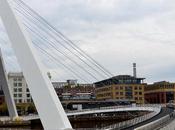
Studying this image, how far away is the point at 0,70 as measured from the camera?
53.6 metres

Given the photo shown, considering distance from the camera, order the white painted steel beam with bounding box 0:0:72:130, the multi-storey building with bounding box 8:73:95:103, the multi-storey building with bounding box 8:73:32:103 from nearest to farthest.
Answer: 1. the white painted steel beam with bounding box 0:0:72:130
2. the multi-storey building with bounding box 8:73:95:103
3. the multi-storey building with bounding box 8:73:32:103

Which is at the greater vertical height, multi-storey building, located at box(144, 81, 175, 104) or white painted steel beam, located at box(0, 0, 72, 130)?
multi-storey building, located at box(144, 81, 175, 104)

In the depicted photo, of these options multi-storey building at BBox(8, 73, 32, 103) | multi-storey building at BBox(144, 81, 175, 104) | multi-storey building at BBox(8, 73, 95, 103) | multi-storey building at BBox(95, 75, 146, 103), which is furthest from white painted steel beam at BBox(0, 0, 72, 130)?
multi-storey building at BBox(144, 81, 175, 104)

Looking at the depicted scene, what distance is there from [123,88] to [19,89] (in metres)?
32.1

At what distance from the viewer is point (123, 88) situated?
138 meters

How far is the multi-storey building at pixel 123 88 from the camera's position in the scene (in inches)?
5433

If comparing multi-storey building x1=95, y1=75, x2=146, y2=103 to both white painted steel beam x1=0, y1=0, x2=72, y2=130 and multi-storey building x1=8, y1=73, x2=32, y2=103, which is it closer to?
multi-storey building x1=8, y1=73, x2=32, y2=103

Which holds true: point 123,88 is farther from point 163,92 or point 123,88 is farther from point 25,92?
point 25,92

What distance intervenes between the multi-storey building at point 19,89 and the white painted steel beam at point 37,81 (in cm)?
12306

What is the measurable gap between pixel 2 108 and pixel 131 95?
51755mm

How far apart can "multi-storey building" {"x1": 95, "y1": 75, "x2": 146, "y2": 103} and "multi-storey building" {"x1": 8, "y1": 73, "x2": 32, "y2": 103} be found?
24470 mm

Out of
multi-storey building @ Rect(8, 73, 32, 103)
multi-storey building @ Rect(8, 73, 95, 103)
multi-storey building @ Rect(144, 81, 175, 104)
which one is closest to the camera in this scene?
multi-storey building @ Rect(8, 73, 95, 103)

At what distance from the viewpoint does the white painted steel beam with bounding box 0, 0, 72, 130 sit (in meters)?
14.5

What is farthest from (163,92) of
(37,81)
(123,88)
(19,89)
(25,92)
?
(37,81)
